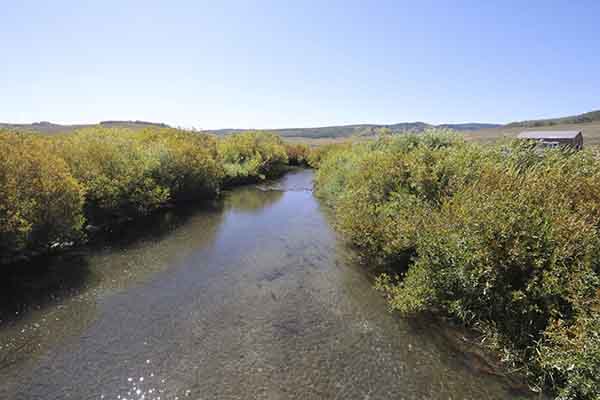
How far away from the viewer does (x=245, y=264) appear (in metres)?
10.9

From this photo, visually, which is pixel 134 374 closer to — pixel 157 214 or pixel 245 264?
pixel 245 264

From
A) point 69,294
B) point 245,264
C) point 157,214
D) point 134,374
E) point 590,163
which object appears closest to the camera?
point 134,374

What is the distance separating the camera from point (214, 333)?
6895mm

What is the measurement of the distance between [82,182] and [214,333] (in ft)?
35.6

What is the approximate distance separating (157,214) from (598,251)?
61.3 ft

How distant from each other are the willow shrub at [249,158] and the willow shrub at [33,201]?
1712 centimetres

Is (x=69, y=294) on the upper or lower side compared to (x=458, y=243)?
lower

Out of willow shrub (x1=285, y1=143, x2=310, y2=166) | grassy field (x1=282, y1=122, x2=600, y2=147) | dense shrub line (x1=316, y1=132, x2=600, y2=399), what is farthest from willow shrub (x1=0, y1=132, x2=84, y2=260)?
willow shrub (x1=285, y1=143, x2=310, y2=166)

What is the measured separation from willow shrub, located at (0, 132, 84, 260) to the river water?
3.84ft

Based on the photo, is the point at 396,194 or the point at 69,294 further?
the point at 396,194

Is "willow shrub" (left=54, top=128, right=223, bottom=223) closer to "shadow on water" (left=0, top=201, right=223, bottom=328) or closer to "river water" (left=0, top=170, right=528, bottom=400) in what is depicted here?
"shadow on water" (left=0, top=201, right=223, bottom=328)

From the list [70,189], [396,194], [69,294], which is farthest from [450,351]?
[70,189]

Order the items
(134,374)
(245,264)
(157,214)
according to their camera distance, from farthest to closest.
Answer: (157,214) → (245,264) → (134,374)

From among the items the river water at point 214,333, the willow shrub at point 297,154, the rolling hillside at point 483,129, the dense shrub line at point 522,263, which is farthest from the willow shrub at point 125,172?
the willow shrub at point 297,154
